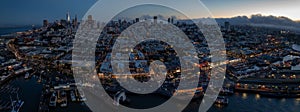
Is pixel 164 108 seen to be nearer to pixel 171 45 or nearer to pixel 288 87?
pixel 288 87

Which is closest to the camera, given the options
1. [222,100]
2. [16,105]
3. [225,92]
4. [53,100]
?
[16,105]

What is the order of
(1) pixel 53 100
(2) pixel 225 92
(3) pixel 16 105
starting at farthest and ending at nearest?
(2) pixel 225 92 → (1) pixel 53 100 → (3) pixel 16 105

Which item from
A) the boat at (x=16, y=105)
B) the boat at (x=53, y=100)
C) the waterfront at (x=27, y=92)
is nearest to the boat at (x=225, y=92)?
the boat at (x=53, y=100)

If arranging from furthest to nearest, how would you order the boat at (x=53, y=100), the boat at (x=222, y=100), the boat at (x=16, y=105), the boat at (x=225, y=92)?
the boat at (x=225, y=92) < the boat at (x=222, y=100) < the boat at (x=53, y=100) < the boat at (x=16, y=105)

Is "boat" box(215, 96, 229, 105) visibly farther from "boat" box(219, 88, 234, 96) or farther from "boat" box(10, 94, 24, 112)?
"boat" box(10, 94, 24, 112)

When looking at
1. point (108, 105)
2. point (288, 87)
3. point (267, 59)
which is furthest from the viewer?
point (267, 59)

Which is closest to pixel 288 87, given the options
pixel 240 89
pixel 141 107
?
pixel 240 89

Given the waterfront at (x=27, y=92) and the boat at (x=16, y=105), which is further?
the waterfront at (x=27, y=92)

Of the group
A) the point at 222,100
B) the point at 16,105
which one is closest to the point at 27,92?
the point at 16,105

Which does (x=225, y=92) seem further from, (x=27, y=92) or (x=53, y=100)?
(x=27, y=92)

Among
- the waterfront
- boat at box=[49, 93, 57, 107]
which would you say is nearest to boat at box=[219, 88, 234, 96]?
boat at box=[49, 93, 57, 107]

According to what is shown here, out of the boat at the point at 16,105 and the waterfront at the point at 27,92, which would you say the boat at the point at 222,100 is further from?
the boat at the point at 16,105
